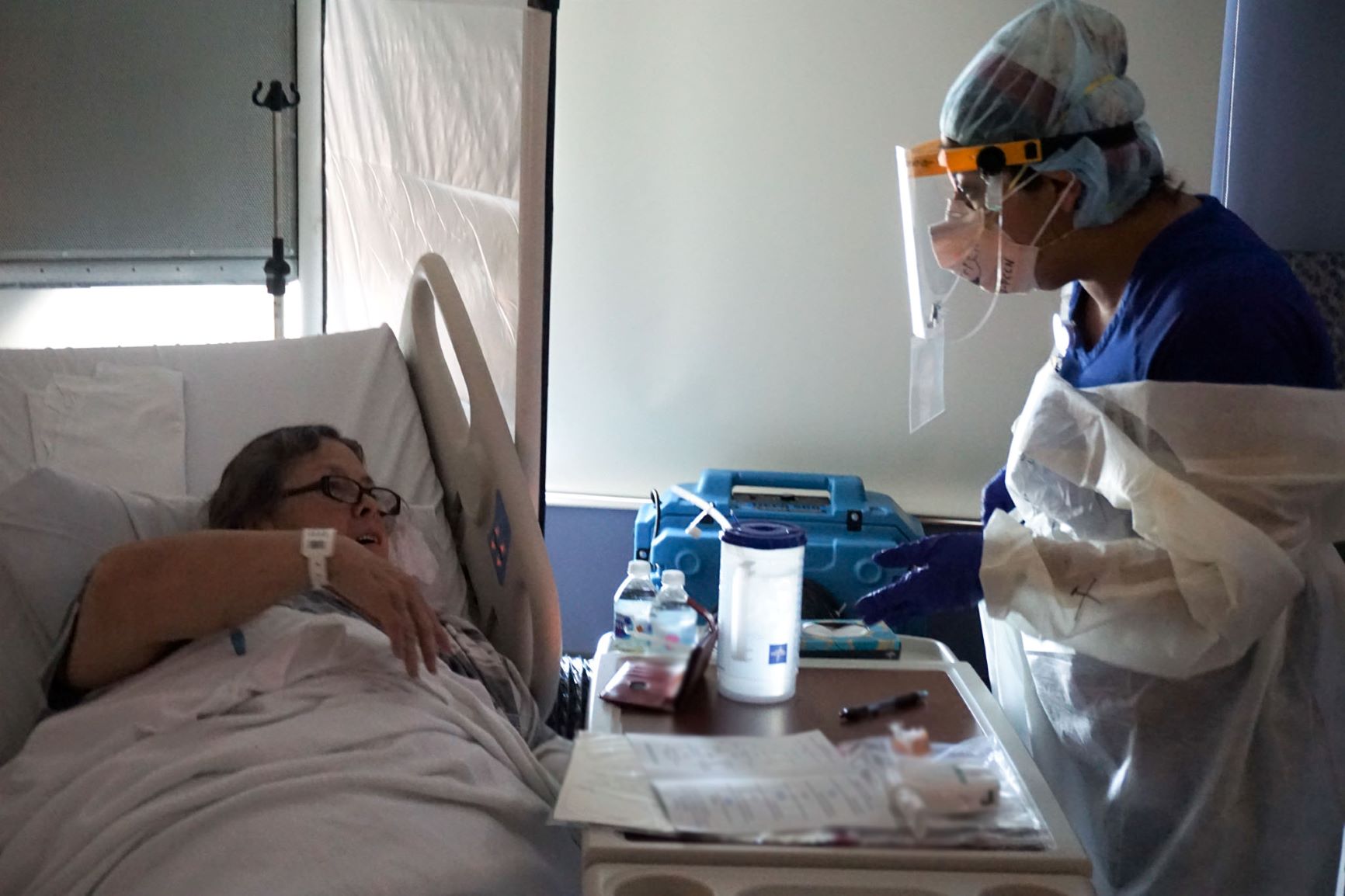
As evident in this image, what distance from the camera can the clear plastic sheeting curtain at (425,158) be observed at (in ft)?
7.06

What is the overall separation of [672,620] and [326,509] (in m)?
0.52

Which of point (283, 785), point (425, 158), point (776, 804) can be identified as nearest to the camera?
point (776, 804)

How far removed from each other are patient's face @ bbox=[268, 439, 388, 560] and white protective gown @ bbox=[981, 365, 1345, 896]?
0.79m

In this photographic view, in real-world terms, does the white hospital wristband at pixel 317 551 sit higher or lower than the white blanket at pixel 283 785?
higher

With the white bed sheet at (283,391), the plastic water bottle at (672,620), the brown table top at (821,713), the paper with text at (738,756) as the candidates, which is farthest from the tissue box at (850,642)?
the white bed sheet at (283,391)

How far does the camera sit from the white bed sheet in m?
1.96

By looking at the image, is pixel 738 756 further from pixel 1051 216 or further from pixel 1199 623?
pixel 1051 216

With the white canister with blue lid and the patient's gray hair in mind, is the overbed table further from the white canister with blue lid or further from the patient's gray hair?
the patient's gray hair

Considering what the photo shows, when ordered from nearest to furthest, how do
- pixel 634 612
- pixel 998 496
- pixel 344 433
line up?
1. pixel 634 612
2. pixel 998 496
3. pixel 344 433

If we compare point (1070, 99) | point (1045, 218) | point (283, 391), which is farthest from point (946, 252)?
point (283, 391)

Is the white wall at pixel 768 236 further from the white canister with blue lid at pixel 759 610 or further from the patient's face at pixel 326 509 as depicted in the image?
the white canister with blue lid at pixel 759 610

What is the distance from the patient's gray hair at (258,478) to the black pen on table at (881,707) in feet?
2.64

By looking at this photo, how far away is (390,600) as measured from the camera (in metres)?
1.45

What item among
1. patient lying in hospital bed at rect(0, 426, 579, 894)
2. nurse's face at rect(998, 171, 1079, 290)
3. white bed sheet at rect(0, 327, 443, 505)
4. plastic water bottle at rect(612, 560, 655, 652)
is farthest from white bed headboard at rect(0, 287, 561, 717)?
nurse's face at rect(998, 171, 1079, 290)
